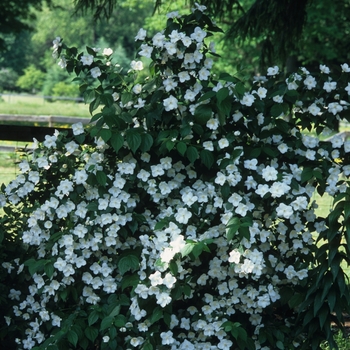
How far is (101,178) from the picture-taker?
13.2ft

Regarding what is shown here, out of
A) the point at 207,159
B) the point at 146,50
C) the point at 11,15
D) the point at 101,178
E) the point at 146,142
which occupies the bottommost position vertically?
the point at 101,178

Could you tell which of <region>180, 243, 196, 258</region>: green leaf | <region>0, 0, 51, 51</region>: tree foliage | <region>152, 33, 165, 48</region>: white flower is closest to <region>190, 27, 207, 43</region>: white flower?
<region>152, 33, 165, 48</region>: white flower

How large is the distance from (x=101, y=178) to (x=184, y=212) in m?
0.52

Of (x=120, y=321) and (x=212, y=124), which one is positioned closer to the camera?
(x=120, y=321)

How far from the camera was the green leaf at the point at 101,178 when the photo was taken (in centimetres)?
400

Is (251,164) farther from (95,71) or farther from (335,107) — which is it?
(95,71)

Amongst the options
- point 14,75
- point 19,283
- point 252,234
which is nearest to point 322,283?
point 252,234

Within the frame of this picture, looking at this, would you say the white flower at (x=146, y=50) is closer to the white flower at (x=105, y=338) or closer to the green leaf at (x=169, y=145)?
the green leaf at (x=169, y=145)

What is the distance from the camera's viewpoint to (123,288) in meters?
4.00

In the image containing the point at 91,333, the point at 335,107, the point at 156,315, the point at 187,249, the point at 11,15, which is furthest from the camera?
the point at 11,15

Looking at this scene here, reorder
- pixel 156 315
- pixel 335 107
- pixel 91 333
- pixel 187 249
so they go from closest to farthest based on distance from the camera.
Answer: pixel 187 249 → pixel 156 315 → pixel 91 333 → pixel 335 107

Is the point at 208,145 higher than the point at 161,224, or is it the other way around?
the point at 208,145

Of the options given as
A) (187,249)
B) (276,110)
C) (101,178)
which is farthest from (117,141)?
(276,110)

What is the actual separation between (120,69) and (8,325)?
5.59ft
